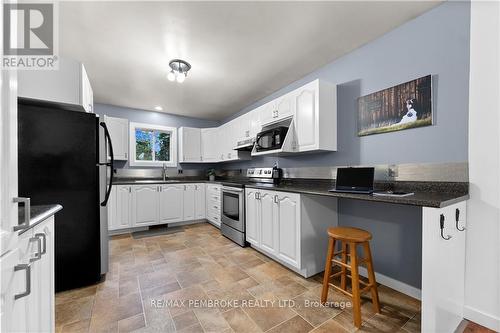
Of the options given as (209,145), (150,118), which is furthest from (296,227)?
(150,118)

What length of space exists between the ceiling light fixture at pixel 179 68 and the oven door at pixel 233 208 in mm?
1716

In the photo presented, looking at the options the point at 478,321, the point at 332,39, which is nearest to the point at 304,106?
the point at 332,39

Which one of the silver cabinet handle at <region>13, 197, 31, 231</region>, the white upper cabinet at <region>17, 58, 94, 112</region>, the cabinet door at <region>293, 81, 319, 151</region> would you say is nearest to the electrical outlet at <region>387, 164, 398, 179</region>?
the cabinet door at <region>293, 81, 319, 151</region>

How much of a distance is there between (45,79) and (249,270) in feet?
8.89

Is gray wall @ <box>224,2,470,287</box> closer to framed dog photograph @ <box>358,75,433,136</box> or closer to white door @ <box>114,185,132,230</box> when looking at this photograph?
framed dog photograph @ <box>358,75,433,136</box>

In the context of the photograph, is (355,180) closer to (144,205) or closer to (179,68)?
(179,68)

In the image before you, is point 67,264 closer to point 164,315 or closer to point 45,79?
point 164,315

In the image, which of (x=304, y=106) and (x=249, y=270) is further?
(x=304, y=106)

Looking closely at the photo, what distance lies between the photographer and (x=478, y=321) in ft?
4.92

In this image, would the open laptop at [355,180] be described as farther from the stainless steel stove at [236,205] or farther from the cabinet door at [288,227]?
the stainless steel stove at [236,205]

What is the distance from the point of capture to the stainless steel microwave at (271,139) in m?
2.69

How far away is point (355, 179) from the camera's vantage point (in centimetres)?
194

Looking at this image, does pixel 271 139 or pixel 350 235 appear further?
pixel 271 139

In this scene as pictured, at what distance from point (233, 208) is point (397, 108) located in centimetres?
243
